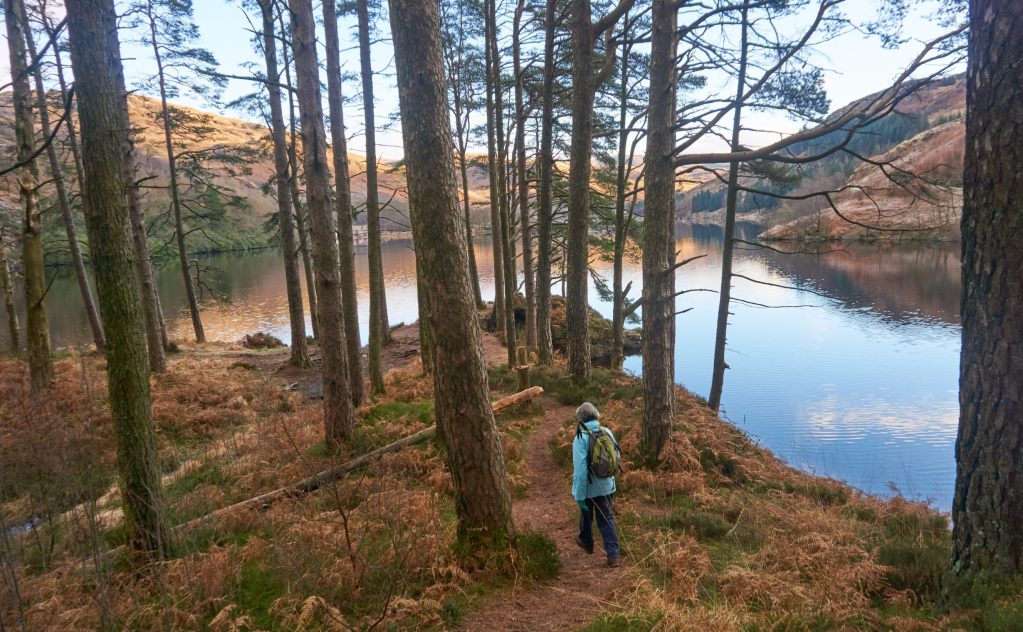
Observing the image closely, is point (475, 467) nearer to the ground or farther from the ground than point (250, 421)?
farther from the ground

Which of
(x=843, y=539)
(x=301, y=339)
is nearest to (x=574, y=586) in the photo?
(x=843, y=539)

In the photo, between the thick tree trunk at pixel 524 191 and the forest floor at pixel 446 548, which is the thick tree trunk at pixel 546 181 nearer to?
the thick tree trunk at pixel 524 191

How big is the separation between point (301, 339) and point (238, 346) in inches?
284

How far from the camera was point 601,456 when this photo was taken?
492cm

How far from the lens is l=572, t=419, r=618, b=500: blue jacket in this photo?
493 centimetres

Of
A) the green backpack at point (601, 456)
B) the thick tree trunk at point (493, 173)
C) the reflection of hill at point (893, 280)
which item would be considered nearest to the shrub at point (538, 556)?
the green backpack at point (601, 456)

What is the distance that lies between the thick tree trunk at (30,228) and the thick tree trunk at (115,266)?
643 centimetres

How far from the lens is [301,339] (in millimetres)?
14234

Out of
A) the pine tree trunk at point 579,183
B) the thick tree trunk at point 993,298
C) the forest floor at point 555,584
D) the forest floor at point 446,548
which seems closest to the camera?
the thick tree trunk at point 993,298

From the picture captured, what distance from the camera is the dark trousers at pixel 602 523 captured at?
4.71 meters

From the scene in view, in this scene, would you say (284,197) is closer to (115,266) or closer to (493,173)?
(493,173)

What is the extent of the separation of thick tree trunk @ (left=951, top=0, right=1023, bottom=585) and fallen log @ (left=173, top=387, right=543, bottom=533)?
15.5 feet

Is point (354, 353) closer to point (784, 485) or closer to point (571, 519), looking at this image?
point (571, 519)

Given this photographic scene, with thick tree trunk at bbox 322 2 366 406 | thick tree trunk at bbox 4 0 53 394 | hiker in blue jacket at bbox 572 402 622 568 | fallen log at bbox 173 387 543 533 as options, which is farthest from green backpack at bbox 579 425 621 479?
thick tree trunk at bbox 4 0 53 394
